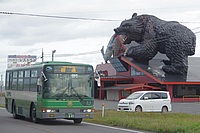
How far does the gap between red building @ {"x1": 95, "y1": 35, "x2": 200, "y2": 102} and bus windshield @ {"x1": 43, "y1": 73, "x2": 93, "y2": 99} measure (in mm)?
39553

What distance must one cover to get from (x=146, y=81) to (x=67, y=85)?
45771mm

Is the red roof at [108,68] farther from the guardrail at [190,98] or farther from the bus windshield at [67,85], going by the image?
the bus windshield at [67,85]

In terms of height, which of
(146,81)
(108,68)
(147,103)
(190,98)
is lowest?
(147,103)

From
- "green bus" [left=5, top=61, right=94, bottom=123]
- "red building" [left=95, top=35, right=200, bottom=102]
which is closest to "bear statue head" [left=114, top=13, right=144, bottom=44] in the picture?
"red building" [left=95, top=35, right=200, bottom=102]

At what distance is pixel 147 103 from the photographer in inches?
1256

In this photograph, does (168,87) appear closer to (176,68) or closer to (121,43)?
(176,68)

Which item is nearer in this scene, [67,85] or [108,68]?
[67,85]

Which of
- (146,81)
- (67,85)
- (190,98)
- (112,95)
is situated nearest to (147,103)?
(67,85)

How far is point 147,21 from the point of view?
58438 mm

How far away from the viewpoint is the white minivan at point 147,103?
3139cm

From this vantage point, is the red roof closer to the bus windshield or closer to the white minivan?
the white minivan

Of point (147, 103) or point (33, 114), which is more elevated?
point (147, 103)

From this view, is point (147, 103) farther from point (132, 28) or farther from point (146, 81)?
point (146, 81)

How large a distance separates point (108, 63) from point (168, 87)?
994 inches
